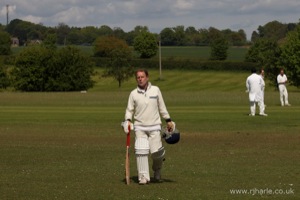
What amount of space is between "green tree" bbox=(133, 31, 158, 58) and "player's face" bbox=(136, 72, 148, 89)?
13981 cm

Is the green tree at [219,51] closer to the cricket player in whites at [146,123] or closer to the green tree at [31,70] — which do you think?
the green tree at [31,70]

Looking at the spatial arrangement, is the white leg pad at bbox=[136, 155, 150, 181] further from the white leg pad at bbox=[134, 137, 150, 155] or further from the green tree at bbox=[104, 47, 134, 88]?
the green tree at bbox=[104, 47, 134, 88]

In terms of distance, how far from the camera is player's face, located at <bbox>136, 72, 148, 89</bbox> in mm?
14070

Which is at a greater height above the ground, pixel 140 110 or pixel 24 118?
pixel 140 110

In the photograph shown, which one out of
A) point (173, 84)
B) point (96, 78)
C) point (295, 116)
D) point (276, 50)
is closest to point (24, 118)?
point (295, 116)

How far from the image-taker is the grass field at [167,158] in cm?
1349

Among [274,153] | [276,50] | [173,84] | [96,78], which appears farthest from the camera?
[96,78]

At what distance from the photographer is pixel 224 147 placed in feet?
→ 71.1

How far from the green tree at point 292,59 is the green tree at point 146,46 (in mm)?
55813

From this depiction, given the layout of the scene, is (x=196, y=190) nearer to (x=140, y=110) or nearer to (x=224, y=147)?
(x=140, y=110)

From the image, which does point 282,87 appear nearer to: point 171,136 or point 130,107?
point 171,136

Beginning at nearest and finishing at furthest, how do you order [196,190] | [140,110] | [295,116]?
[196,190], [140,110], [295,116]

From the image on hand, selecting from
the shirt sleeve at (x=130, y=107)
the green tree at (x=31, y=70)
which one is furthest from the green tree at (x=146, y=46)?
the shirt sleeve at (x=130, y=107)

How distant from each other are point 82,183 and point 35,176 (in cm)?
148
